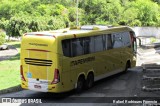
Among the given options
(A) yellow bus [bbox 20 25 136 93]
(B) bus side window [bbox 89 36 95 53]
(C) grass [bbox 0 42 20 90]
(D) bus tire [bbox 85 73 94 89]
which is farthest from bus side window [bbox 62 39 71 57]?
(C) grass [bbox 0 42 20 90]

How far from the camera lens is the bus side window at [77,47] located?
16.4 metres

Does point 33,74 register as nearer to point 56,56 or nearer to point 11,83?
point 56,56

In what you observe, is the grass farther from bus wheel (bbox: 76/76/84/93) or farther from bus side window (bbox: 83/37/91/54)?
bus side window (bbox: 83/37/91/54)

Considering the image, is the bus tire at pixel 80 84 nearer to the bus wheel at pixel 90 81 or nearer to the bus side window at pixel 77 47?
the bus wheel at pixel 90 81

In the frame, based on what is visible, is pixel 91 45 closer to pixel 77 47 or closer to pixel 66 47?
pixel 77 47

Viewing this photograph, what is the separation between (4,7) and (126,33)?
88202 mm

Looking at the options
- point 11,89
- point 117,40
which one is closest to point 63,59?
point 11,89

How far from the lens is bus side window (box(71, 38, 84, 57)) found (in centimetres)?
1643

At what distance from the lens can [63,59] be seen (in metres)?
15.4

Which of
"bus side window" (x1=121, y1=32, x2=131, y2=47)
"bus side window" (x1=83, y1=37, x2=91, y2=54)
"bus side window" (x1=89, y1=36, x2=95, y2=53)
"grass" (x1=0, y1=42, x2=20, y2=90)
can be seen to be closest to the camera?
"bus side window" (x1=83, y1=37, x2=91, y2=54)

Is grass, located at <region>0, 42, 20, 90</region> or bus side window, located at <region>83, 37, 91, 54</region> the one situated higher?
bus side window, located at <region>83, 37, 91, 54</region>

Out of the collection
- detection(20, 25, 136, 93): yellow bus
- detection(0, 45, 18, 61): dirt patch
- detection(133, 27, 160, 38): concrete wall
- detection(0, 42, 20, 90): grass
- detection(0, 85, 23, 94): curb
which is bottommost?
detection(133, 27, 160, 38): concrete wall

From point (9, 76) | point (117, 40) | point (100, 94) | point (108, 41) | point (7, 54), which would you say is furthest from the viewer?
point (7, 54)

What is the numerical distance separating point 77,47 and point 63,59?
1.57 meters
